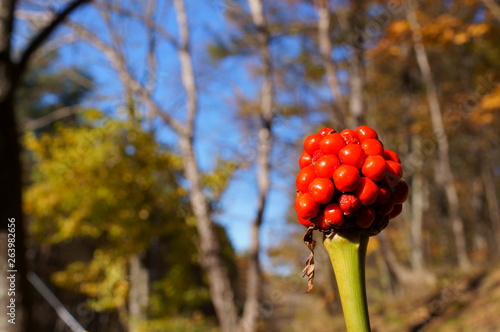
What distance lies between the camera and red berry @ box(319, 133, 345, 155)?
93cm

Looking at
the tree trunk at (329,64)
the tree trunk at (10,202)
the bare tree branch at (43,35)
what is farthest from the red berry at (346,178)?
the tree trunk at (329,64)

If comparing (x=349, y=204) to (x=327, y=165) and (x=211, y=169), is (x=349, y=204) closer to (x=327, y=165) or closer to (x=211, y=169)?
(x=327, y=165)

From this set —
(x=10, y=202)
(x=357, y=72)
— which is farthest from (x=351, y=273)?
(x=357, y=72)

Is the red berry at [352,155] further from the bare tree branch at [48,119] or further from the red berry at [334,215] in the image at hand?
the bare tree branch at [48,119]

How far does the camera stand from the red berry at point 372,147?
93 cm

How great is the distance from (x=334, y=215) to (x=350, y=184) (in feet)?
0.23

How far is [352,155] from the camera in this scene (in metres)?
0.91

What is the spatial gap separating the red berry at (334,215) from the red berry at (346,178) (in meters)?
0.04

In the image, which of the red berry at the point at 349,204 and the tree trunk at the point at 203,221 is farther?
the tree trunk at the point at 203,221

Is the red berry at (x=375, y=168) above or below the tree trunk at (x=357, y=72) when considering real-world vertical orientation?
below

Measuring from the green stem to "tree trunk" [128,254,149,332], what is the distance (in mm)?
8439

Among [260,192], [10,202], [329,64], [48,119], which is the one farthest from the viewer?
[329,64]

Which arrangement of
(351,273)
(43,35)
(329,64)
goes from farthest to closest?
(329,64), (43,35), (351,273)

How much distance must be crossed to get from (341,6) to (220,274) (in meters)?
6.05
